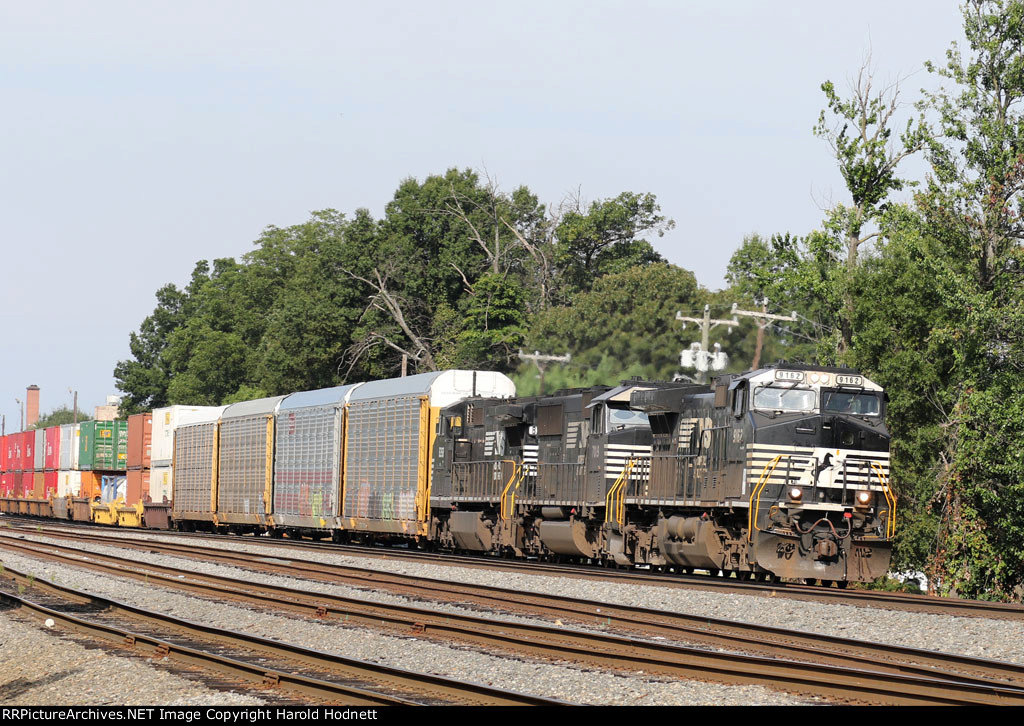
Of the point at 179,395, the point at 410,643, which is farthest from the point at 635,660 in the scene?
Result: the point at 179,395

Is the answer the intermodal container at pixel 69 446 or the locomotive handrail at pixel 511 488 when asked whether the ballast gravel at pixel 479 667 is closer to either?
the locomotive handrail at pixel 511 488

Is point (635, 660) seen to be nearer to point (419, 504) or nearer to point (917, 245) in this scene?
point (419, 504)

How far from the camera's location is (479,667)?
10.9m

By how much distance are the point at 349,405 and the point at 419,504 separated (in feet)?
12.9

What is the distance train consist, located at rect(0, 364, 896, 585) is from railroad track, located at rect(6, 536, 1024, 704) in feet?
15.0

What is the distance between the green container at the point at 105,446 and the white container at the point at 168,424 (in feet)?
12.1

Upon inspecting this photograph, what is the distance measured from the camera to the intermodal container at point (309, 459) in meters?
31.5

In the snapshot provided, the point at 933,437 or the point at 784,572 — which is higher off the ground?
the point at 933,437

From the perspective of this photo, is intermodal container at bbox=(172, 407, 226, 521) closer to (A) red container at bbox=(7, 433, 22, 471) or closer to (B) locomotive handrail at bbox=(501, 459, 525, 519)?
(B) locomotive handrail at bbox=(501, 459, 525, 519)

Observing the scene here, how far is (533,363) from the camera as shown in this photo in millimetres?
50781

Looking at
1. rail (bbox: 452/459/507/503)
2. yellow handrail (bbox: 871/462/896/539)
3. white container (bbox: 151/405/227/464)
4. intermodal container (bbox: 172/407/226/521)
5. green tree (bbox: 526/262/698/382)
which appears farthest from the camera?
green tree (bbox: 526/262/698/382)

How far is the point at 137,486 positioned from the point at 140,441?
1.62 m

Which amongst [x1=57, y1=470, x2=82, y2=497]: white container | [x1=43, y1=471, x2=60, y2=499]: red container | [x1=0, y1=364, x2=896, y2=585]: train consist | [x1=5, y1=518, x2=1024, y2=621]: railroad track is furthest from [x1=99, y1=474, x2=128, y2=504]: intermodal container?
[x1=5, y1=518, x2=1024, y2=621]: railroad track

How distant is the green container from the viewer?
47281mm
